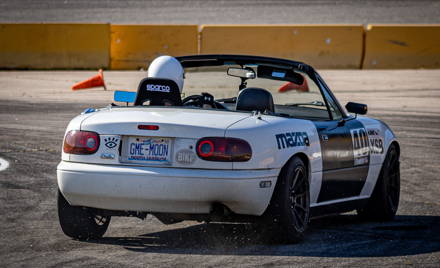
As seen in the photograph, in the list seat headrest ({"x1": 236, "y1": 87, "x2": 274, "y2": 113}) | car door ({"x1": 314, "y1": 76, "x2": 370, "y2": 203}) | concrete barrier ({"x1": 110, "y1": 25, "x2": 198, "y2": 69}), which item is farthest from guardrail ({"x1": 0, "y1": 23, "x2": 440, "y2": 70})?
seat headrest ({"x1": 236, "y1": 87, "x2": 274, "y2": 113})

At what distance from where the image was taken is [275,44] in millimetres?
27641

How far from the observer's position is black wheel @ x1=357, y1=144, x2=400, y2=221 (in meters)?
8.55

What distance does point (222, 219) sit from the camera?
6785 mm

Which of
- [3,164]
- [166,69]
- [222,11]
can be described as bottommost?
[3,164]

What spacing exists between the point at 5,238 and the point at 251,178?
1779 millimetres

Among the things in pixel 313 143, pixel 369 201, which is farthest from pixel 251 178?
pixel 369 201

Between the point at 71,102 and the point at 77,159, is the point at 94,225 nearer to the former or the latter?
the point at 77,159

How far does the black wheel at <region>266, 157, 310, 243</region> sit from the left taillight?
123 centimetres

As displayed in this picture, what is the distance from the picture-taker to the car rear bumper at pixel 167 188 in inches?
256

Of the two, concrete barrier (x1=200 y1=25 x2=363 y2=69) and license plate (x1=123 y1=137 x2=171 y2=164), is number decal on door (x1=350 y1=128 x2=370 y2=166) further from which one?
concrete barrier (x1=200 y1=25 x2=363 y2=69)

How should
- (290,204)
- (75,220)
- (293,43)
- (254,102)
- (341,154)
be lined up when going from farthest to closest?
1. (293,43)
2. (341,154)
3. (254,102)
4. (75,220)
5. (290,204)

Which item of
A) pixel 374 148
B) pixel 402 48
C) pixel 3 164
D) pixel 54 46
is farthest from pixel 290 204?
pixel 402 48

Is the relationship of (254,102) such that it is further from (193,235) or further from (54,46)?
(54,46)

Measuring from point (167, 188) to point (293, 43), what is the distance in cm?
2138
